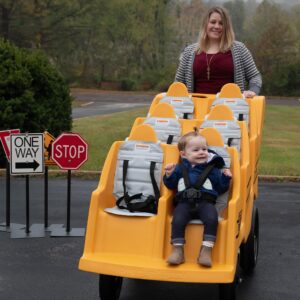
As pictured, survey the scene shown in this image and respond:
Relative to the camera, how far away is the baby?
177 inches

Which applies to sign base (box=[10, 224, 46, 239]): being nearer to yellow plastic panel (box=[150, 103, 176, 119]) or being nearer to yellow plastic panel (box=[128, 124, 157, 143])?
yellow plastic panel (box=[150, 103, 176, 119])

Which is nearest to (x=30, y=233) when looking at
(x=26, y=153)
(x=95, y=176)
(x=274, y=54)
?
(x=26, y=153)

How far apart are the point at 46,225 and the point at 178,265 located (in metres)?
3.11

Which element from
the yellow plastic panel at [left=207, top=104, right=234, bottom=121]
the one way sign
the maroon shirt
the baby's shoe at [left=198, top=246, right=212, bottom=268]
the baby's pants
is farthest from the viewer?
the one way sign

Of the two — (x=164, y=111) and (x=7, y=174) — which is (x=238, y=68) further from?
(x=7, y=174)

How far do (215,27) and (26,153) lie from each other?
233 cm

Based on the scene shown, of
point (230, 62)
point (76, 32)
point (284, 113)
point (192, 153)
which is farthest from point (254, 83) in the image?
point (76, 32)

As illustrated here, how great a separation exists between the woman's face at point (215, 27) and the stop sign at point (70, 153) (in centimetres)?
177

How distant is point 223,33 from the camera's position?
21.2 ft

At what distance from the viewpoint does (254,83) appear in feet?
22.4

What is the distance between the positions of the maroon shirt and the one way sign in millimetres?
1758

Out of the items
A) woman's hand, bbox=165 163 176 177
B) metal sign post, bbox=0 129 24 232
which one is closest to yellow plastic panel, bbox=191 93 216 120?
woman's hand, bbox=165 163 176 177

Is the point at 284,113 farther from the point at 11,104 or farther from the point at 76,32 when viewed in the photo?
the point at 76,32

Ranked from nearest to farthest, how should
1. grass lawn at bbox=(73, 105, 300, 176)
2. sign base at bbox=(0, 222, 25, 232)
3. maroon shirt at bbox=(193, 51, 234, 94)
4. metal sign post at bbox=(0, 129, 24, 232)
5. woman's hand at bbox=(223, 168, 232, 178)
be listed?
woman's hand at bbox=(223, 168, 232, 178) → maroon shirt at bbox=(193, 51, 234, 94) → metal sign post at bbox=(0, 129, 24, 232) → sign base at bbox=(0, 222, 25, 232) → grass lawn at bbox=(73, 105, 300, 176)
